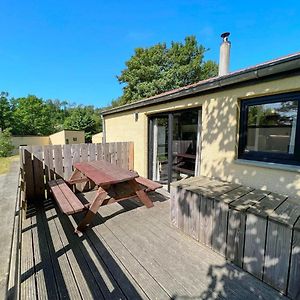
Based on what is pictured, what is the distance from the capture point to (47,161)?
4473 millimetres

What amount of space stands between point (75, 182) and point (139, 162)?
82.7 inches

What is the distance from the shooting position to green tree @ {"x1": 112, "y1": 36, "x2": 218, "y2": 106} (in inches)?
789

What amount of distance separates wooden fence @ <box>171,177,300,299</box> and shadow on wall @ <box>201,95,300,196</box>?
0.18 meters

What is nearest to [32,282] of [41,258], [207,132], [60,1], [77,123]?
[41,258]

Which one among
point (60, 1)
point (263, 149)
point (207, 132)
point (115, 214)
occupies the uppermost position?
point (60, 1)

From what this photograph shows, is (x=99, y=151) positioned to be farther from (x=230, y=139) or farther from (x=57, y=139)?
(x=57, y=139)

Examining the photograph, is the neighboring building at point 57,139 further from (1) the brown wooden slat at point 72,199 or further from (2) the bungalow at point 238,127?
(2) the bungalow at point 238,127

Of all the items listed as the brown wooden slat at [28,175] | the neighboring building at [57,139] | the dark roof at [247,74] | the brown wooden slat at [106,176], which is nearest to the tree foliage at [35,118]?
the neighboring building at [57,139]

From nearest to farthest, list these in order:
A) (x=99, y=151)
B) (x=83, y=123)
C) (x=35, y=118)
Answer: (x=99, y=151)
(x=83, y=123)
(x=35, y=118)

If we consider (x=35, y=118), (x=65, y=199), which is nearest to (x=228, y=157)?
(x=65, y=199)

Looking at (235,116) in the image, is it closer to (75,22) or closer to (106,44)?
(75,22)

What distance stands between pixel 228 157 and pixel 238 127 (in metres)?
0.56

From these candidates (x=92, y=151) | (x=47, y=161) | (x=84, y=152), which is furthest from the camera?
(x=92, y=151)

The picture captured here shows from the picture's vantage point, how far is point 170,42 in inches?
857
